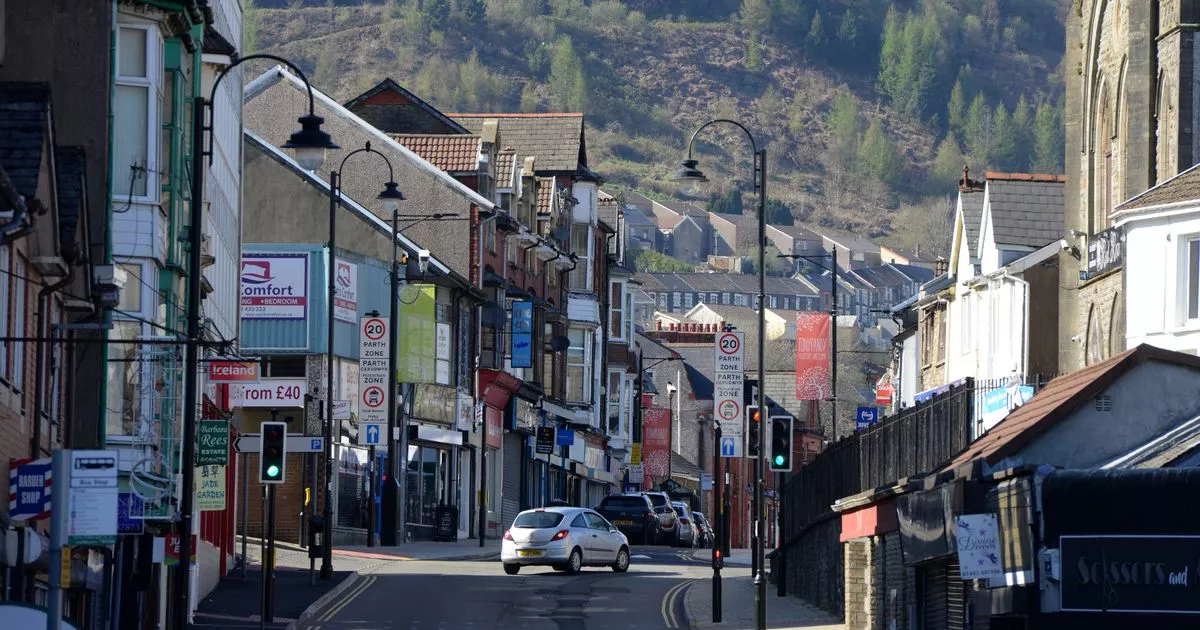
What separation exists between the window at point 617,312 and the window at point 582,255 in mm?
6604

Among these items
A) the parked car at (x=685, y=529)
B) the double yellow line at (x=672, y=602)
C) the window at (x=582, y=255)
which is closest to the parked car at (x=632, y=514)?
the parked car at (x=685, y=529)

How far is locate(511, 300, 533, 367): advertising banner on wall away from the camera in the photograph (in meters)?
64.4

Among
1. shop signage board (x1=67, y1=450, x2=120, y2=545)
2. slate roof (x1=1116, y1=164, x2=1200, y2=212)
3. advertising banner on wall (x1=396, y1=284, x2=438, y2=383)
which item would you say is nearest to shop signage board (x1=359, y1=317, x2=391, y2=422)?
advertising banner on wall (x1=396, y1=284, x2=438, y2=383)

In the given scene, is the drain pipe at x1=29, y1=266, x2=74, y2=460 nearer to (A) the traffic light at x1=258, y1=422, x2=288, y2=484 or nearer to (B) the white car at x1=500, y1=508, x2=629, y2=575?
(A) the traffic light at x1=258, y1=422, x2=288, y2=484

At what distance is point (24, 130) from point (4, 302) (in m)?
1.93

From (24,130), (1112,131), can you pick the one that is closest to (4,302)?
(24,130)

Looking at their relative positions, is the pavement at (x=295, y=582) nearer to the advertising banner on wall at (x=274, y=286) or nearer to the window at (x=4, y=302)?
the advertising banner on wall at (x=274, y=286)

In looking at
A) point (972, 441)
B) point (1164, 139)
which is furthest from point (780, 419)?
point (1164, 139)

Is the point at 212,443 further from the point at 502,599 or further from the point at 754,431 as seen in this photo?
the point at 754,431

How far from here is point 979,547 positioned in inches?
856

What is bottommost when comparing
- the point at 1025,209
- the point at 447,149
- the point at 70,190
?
the point at 70,190

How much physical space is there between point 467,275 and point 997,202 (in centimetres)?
1581

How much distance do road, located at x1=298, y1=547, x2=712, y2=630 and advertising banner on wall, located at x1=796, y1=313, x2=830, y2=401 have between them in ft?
65.9

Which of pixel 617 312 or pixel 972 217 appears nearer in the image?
pixel 972 217
